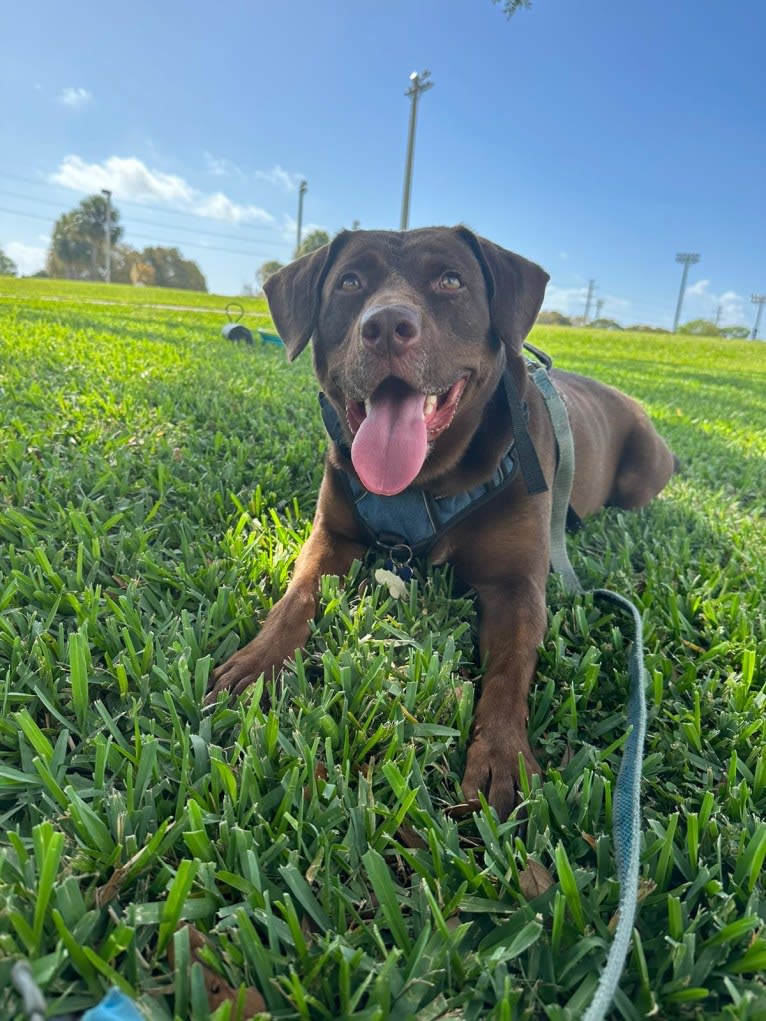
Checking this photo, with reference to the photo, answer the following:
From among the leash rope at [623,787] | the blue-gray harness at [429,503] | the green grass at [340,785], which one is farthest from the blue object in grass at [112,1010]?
the blue-gray harness at [429,503]

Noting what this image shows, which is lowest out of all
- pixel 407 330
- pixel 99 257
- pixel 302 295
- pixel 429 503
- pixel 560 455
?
pixel 429 503

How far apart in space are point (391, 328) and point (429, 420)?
344mm

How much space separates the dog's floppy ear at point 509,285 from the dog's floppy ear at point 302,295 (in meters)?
0.58

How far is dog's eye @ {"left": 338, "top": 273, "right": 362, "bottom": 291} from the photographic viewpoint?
2.55m

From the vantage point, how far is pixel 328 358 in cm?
256

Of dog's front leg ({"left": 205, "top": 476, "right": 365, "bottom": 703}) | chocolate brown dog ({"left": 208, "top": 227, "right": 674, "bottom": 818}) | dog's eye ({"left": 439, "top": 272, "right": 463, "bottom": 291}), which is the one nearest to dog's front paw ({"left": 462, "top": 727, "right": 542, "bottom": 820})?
chocolate brown dog ({"left": 208, "top": 227, "right": 674, "bottom": 818})

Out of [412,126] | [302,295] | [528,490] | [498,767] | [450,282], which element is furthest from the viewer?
[412,126]

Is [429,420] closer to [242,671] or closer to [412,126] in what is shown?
[242,671]

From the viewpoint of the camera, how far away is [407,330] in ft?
6.84

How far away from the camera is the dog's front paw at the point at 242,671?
1690 millimetres

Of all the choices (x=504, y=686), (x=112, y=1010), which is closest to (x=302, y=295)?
(x=504, y=686)

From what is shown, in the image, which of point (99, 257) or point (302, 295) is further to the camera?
point (99, 257)

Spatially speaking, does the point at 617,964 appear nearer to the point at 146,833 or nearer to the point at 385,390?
the point at 146,833

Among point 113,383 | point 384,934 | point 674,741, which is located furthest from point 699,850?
point 113,383
